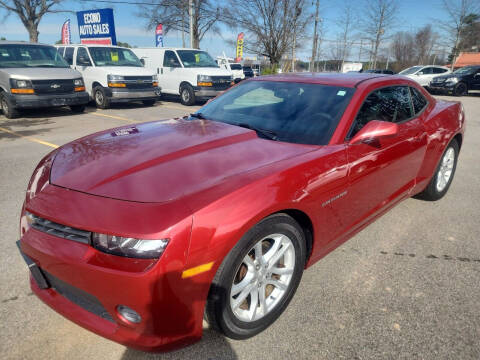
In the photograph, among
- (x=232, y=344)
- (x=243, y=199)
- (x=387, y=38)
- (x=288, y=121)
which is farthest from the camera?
(x=387, y=38)

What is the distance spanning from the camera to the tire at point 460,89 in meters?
18.6

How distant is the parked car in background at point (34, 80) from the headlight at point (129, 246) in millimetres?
8750

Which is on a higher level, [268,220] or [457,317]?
[268,220]

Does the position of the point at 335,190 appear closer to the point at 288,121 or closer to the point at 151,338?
the point at 288,121

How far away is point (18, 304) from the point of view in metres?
2.29

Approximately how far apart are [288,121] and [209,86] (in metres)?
10.2

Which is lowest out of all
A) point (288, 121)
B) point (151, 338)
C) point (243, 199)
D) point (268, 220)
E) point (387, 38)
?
point (151, 338)

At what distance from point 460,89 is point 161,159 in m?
21.4

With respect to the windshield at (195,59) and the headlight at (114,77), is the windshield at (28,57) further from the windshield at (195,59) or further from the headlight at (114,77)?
the windshield at (195,59)

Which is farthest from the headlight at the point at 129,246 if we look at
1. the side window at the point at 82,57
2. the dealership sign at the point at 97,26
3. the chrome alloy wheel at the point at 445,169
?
the dealership sign at the point at 97,26

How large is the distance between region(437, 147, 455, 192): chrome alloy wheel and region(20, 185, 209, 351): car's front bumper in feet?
11.5

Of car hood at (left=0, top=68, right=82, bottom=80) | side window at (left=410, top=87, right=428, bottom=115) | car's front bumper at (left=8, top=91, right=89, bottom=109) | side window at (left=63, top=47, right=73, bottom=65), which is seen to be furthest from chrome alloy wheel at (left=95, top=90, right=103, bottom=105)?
side window at (left=410, top=87, right=428, bottom=115)

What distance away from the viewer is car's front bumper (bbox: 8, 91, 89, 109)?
8.63 m

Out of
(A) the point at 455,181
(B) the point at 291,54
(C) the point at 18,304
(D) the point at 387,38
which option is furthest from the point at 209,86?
(D) the point at 387,38
